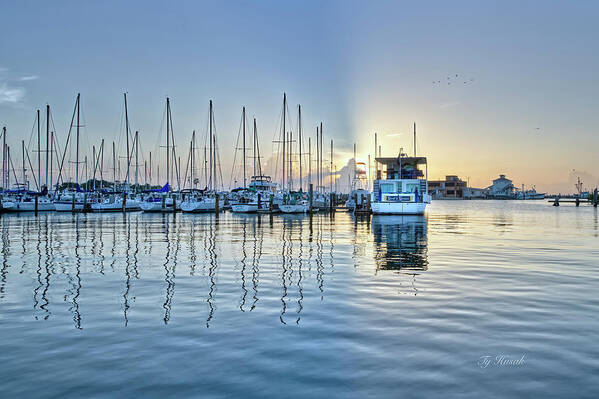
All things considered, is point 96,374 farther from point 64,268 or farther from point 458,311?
point 64,268

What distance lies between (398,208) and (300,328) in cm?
5027

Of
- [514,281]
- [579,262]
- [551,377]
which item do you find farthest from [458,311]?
[579,262]

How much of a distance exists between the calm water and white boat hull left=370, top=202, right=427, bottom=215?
129 ft

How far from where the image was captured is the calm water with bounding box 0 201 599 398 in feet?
20.5

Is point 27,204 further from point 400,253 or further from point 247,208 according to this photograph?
point 400,253

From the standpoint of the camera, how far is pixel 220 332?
8.59 meters

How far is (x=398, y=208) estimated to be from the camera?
189ft

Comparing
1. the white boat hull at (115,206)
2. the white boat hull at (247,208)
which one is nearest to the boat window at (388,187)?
the white boat hull at (247,208)

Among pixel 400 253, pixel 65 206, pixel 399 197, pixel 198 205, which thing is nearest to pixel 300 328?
pixel 400 253

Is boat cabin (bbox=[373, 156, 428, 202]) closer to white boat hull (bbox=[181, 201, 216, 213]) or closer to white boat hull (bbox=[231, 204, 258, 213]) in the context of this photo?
white boat hull (bbox=[231, 204, 258, 213])

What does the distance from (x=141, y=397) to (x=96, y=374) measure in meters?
1.16

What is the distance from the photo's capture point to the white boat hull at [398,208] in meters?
56.7

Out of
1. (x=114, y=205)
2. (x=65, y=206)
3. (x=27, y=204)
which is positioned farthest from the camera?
(x=114, y=205)

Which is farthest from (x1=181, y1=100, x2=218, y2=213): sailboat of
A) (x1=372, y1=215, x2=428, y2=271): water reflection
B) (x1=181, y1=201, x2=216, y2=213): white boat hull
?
(x1=372, y1=215, x2=428, y2=271): water reflection
